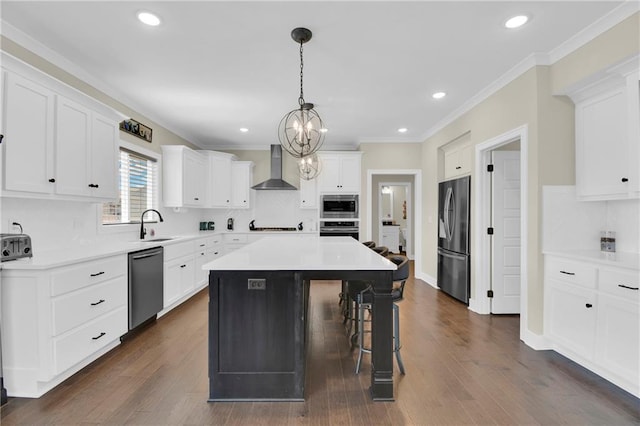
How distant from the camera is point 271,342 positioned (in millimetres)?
2041

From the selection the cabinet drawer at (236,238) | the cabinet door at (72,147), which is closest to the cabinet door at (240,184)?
the cabinet drawer at (236,238)

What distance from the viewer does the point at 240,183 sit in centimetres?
597

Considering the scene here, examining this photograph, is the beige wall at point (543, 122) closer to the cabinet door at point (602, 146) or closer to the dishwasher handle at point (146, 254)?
the cabinet door at point (602, 146)

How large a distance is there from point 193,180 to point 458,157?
423 cm

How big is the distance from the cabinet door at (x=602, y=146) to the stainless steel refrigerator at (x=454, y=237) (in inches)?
54.2

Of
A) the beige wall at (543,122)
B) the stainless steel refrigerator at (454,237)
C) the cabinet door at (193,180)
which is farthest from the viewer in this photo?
the cabinet door at (193,180)

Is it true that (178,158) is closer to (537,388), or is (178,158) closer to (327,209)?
(327,209)

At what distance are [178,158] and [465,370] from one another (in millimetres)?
4567

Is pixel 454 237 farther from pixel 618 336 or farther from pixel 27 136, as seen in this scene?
pixel 27 136

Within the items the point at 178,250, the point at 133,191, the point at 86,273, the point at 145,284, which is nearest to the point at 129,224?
the point at 133,191

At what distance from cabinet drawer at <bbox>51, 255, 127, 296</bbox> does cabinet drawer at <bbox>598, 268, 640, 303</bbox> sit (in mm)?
3872

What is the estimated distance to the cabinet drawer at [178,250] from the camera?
145 inches

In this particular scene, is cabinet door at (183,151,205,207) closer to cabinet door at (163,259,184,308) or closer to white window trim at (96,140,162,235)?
white window trim at (96,140,162,235)

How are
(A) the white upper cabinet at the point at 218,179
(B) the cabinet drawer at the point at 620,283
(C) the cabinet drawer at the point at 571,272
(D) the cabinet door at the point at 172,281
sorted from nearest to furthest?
(B) the cabinet drawer at the point at 620,283, (C) the cabinet drawer at the point at 571,272, (D) the cabinet door at the point at 172,281, (A) the white upper cabinet at the point at 218,179
